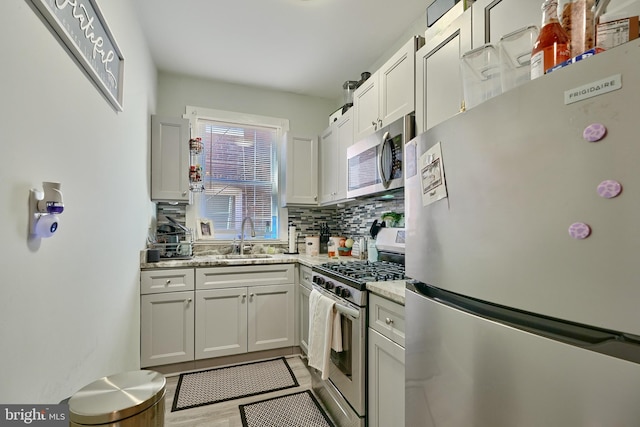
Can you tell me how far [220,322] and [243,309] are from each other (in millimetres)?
218

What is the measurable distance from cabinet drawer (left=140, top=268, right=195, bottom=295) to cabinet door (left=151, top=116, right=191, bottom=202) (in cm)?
71

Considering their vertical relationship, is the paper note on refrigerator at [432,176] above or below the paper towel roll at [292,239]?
above

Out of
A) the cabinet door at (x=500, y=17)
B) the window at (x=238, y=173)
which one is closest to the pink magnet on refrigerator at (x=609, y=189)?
the cabinet door at (x=500, y=17)

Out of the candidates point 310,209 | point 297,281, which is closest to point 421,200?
point 297,281

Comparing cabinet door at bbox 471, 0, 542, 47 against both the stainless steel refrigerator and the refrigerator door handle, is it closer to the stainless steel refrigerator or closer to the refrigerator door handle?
the stainless steel refrigerator

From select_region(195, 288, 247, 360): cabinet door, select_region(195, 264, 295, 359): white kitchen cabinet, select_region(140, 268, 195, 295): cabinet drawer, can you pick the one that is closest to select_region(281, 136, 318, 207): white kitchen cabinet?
select_region(195, 264, 295, 359): white kitchen cabinet

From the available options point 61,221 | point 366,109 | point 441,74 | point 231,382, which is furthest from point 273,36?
point 231,382

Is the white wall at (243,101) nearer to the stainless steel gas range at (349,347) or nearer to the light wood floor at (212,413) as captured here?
the stainless steel gas range at (349,347)

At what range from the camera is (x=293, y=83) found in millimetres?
3277

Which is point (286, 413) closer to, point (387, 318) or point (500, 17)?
point (387, 318)

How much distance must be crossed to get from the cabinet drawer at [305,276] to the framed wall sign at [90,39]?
1775 mm

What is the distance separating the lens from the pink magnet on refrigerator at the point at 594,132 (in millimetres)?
498

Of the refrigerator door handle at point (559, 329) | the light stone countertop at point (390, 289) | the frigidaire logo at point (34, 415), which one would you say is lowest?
the frigidaire logo at point (34, 415)

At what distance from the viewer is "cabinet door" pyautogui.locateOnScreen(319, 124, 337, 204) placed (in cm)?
298
